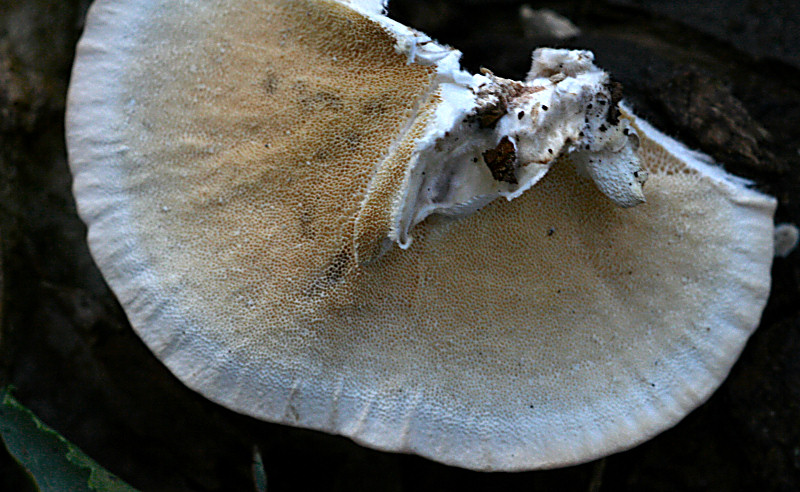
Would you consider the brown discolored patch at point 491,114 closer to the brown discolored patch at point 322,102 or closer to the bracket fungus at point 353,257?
the bracket fungus at point 353,257

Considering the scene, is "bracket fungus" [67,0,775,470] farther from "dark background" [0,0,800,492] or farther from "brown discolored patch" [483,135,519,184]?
"dark background" [0,0,800,492]

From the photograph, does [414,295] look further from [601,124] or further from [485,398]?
[601,124]

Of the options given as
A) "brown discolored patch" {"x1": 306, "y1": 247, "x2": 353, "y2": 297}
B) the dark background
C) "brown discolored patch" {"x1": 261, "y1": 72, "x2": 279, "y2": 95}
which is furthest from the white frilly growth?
the dark background

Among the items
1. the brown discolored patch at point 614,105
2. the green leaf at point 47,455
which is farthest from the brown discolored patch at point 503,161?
the green leaf at point 47,455

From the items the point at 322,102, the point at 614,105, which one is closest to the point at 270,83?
the point at 322,102

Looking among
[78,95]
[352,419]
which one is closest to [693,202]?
[352,419]

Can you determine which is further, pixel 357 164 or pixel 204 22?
pixel 204 22
